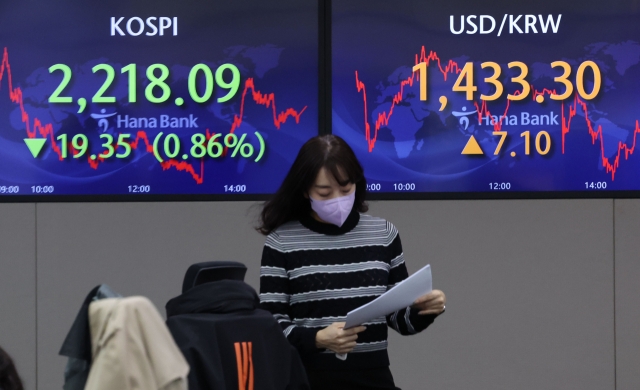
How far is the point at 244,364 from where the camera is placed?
1.94 metres

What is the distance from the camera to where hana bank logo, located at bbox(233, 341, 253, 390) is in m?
1.93

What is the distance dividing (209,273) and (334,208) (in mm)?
417

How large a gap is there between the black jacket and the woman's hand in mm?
143

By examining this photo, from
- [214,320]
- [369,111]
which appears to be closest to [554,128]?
[369,111]

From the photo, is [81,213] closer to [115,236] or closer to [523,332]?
[115,236]

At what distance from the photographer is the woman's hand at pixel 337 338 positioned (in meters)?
2.14

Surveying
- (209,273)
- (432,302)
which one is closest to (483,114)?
(432,302)

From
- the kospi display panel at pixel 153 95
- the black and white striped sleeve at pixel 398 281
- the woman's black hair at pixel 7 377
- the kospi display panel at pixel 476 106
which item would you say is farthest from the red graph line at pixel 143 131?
the woman's black hair at pixel 7 377

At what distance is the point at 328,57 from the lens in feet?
13.2

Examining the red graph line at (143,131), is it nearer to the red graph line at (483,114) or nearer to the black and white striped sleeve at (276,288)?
the red graph line at (483,114)

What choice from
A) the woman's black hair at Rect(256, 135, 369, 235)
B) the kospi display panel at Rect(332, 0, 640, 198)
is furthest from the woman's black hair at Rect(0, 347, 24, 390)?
the kospi display panel at Rect(332, 0, 640, 198)

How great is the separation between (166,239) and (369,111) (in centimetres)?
117

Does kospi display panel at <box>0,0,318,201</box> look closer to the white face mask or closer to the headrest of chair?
the white face mask

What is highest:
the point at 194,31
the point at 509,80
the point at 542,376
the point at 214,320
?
the point at 194,31
